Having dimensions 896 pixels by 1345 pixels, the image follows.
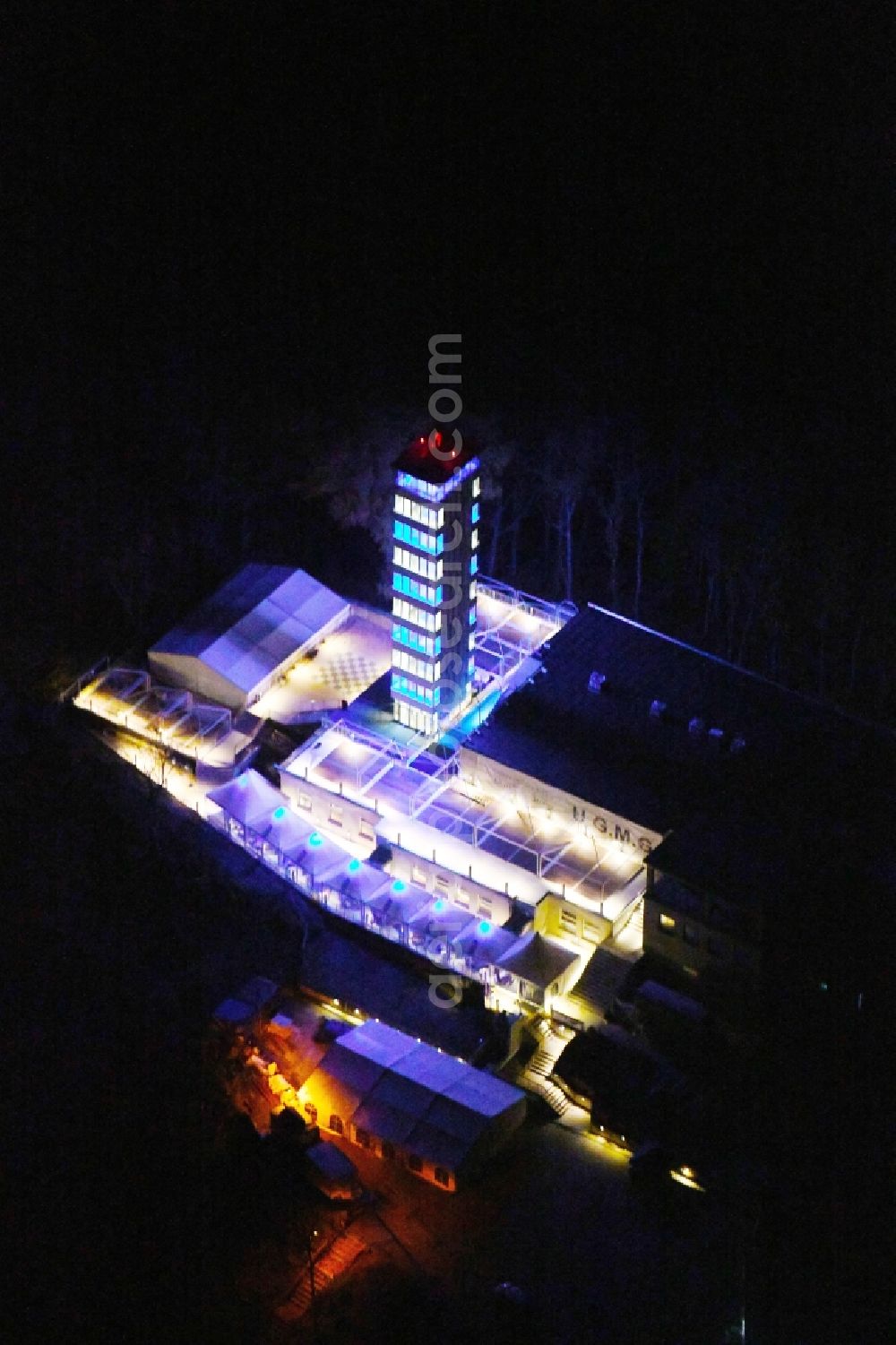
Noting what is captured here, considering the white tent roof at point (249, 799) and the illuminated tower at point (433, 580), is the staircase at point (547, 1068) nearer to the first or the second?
the white tent roof at point (249, 799)

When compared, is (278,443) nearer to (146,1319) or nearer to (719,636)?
(719,636)

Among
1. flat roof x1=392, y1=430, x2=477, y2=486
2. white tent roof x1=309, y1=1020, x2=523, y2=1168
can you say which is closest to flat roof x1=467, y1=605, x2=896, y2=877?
flat roof x1=392, y1=430, x2=477, y2=486

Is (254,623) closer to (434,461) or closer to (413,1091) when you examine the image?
(434,461)

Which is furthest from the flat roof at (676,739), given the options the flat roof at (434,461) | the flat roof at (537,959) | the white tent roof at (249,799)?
the flat roof at (434,461)

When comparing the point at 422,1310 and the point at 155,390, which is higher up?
the point at 155,390

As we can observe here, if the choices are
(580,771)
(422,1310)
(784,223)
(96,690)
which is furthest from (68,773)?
(784,223)
